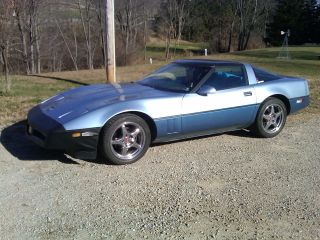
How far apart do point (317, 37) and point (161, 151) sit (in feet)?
163

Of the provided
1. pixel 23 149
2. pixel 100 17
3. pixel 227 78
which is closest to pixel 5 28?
pixel 23 149

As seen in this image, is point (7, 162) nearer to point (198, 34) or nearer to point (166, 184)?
point (166, 184)

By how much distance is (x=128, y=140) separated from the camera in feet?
16.6

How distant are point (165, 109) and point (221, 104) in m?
0.84

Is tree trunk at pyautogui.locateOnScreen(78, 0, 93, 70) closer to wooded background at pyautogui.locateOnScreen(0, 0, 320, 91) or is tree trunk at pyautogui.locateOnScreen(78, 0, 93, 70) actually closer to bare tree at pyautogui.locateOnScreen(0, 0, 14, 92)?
wooded background at pyautogui.locateOnScreen(0, 0, 320, 91)

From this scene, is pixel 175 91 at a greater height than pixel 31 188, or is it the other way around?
pixel 175 91

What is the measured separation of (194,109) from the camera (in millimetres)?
5473

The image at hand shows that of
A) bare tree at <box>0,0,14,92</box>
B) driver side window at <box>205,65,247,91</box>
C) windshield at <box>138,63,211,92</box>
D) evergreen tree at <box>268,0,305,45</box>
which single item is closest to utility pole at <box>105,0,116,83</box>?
bare tree at <box>0,0,14,92</box>

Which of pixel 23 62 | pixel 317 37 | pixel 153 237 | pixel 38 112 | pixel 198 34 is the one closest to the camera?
pixel 153 237

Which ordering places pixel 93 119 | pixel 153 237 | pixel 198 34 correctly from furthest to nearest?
1. pixel 198 34
2. pixel 93 119
3. pixel 153 237

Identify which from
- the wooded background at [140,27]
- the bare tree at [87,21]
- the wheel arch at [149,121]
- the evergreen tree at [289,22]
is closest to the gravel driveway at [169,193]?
the wheel arch at [149,121]

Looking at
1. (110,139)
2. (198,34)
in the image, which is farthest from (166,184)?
(198,34)

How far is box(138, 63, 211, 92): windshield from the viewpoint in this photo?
573cm

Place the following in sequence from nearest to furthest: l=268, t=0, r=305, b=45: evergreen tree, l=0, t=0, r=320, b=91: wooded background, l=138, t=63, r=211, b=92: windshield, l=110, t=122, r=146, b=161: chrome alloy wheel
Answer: l=110, t=122, r=146, b=161: chrome alloy wheel, l=138, t=63, r=211, b=92: windshield, l=0, t=0, r=320, b=91: wooded background, l=268, t=0, r=305, b=45: evergreen tree
